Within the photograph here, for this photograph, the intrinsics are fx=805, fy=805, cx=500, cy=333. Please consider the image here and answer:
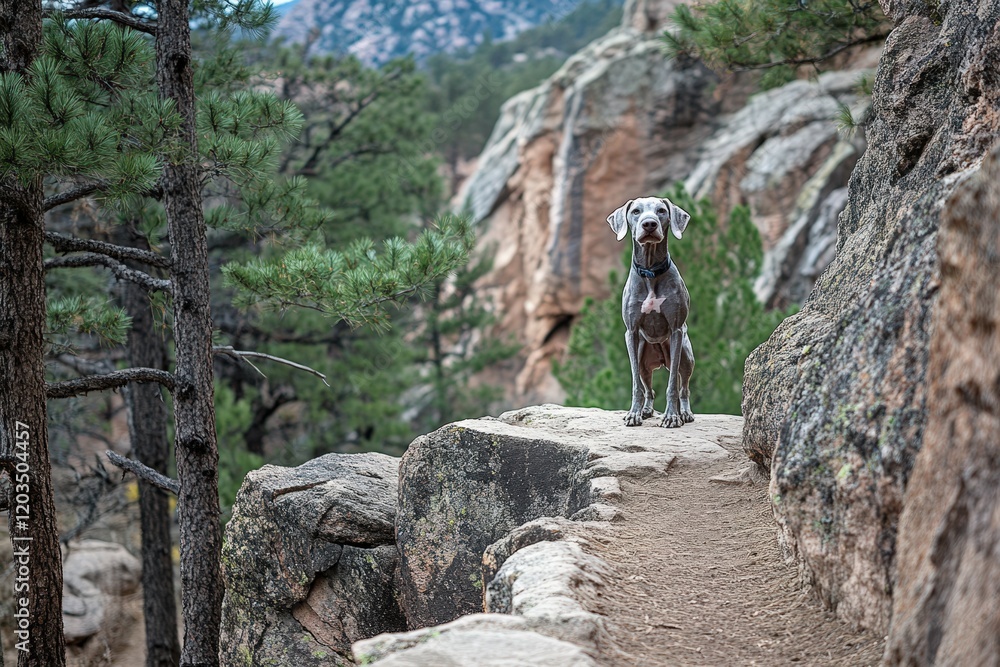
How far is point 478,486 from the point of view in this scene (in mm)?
5527

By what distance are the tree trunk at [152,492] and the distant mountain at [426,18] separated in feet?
139

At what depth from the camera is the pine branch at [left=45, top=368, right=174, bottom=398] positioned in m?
5.85

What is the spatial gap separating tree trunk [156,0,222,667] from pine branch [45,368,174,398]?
0.16m

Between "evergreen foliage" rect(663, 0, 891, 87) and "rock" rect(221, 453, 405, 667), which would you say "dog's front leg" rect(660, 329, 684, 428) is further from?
"evergreen foliage" rect(663, 0, 891, 87)

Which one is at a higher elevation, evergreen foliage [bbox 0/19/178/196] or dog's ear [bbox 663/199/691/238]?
evergreen foliage [bbox 0/19/178/196]

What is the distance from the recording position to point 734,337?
399 inches

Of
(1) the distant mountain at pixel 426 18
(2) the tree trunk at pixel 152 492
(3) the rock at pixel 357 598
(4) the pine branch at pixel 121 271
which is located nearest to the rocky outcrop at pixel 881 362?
(3) the rock at pixel 357 598

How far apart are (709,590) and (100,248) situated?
16.3ft

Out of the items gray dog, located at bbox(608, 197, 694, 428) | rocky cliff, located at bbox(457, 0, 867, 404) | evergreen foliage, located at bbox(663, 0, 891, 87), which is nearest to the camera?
gray dog, located at bbox(608, 197, 694, 428)

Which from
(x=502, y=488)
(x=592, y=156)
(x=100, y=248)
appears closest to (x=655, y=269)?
(x=502, y=488)

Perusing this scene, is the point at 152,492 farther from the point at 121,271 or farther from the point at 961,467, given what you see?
the point at 961,467

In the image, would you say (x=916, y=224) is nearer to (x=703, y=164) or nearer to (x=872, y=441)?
(x=872, y=441)

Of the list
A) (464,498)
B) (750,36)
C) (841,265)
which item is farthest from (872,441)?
(750,36)

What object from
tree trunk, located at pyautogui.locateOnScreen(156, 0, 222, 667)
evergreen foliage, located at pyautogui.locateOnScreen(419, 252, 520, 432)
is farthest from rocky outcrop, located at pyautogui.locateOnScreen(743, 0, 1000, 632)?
evergreen foliage, located at pyautogui.locateOnScreen(419, 252, 520, 432)
